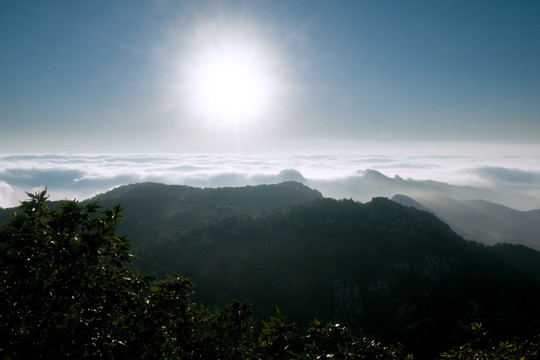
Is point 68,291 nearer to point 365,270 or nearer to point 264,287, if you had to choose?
point 264,287

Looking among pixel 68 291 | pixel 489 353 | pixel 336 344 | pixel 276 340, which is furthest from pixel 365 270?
pixel 68 291

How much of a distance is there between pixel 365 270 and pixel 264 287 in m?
53.4

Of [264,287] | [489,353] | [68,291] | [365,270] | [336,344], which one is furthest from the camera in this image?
[365,270]

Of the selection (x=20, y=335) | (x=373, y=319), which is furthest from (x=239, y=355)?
(x=373, y=319)

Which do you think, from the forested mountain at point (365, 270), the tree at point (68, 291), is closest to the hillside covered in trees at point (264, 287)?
the tree at point (68, 291)

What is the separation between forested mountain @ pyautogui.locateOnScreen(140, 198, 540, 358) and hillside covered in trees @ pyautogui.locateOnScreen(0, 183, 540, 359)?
2.02 feet

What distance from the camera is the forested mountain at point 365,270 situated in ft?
347

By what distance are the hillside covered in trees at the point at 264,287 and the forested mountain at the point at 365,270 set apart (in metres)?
0.62

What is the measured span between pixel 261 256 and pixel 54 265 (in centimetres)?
13950

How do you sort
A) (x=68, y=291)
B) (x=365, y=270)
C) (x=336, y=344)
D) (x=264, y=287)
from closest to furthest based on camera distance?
(x=68, y=291), (x=336, y=344), (x=264, y=287), (x=365, y=270)

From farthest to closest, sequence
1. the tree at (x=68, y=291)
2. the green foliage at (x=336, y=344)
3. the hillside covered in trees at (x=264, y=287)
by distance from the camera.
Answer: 1. the green foliage at (x=336, y=344)
2. the hillside covered in trees at (x=264, y=287)
3. the tree at (x=68, y=291)

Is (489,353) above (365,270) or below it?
above

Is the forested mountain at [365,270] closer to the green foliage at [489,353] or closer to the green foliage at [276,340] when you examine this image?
the green foliage at [489,353]

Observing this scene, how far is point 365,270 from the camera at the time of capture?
129 meters
